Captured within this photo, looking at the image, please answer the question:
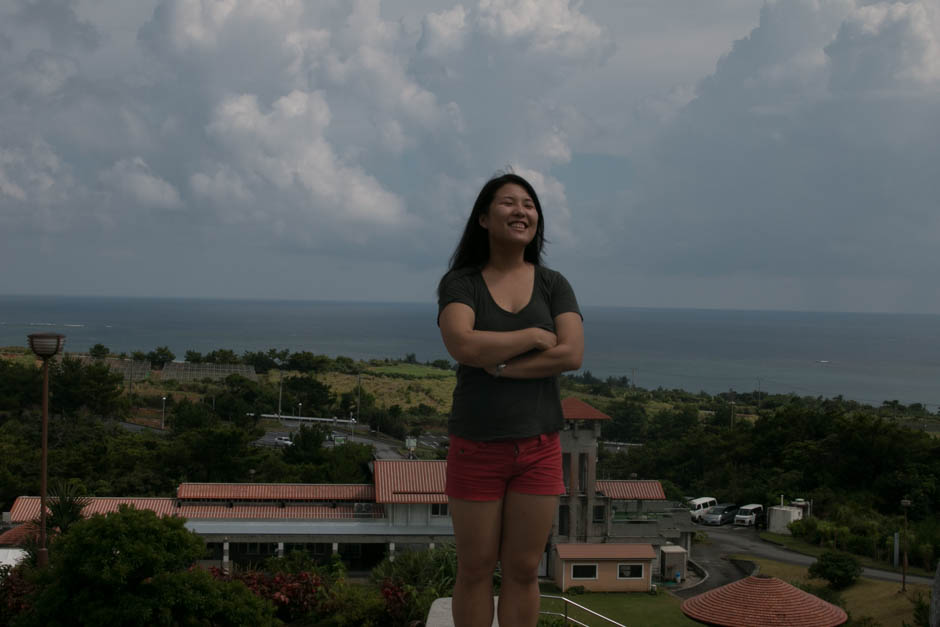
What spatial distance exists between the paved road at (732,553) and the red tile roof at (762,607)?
43.3 feet

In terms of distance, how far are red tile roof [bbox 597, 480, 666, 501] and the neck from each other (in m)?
18.3

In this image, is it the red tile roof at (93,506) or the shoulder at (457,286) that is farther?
the red tile roof at (93,506)

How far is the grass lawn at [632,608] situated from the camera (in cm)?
1480

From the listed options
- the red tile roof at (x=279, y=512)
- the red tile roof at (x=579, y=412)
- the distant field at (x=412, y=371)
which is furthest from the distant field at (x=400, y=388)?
the red tile roof at (x=579, y=412)

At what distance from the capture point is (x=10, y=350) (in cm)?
6756

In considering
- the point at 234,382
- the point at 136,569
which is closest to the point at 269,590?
the point at 136,569

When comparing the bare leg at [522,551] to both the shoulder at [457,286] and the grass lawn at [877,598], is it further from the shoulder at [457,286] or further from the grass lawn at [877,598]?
the grass lawn at [877,598]

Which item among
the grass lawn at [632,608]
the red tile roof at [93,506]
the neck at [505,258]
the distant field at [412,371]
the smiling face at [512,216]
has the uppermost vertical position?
the smiling face at [512,216]

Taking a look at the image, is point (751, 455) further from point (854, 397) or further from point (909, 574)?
point (854, 397)

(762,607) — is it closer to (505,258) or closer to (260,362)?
(505,258)

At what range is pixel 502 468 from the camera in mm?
3428

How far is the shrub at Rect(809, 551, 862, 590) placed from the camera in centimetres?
1823

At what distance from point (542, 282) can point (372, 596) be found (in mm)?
6733

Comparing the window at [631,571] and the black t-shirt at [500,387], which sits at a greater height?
the black t-shirt at [500,387]
